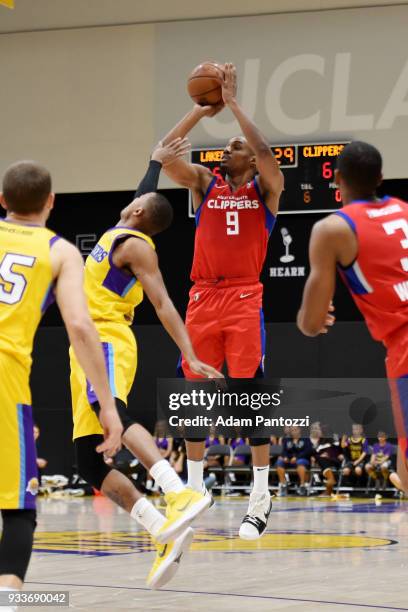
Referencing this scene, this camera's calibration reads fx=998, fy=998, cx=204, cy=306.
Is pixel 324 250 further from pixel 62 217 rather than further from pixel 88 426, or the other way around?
pixel 62 217

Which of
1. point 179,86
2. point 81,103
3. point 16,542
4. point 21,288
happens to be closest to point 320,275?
point 21,288

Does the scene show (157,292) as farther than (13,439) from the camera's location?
Yes

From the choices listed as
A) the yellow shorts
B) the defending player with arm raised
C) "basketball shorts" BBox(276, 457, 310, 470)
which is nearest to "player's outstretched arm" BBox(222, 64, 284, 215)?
the defending player with arm raised

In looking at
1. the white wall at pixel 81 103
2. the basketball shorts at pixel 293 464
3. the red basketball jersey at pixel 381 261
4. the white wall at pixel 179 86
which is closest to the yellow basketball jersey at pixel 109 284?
the red basketball jersey at pixel 381 261

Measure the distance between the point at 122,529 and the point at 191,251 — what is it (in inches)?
365

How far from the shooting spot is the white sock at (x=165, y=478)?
19.0 feet

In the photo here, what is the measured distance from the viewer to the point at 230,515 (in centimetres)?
1388

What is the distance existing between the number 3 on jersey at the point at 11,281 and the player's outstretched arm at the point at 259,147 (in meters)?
2.98

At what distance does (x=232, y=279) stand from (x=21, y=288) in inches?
130

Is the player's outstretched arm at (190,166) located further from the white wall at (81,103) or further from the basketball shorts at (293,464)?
the white wall at (81,103)

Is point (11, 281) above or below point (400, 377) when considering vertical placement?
above

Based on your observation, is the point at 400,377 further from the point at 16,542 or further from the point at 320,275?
the point at 16,542

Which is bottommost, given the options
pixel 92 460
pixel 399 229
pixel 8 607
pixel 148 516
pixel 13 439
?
pixel 8 607

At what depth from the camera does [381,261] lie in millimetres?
4543
